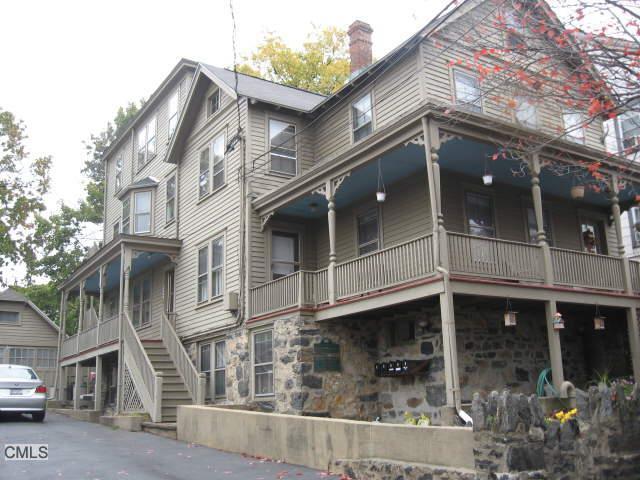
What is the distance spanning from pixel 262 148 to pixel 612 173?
8.95 meters

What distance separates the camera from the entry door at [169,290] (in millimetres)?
21719

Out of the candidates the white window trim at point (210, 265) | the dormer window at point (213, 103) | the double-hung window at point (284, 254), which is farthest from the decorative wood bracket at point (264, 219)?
the dormer window at point (213, 103)

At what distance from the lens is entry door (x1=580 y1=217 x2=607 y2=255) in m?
17.9

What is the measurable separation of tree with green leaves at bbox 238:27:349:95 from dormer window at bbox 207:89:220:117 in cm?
1595

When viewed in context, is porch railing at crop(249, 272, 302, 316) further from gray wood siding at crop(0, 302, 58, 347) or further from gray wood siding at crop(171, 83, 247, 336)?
gray wood siding at crop(0, 302, 58, 347)

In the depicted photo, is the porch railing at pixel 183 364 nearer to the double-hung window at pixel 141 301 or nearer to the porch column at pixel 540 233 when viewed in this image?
the double-hung window at pixel 141 301

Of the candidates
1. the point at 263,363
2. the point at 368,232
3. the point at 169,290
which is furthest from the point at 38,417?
the point at 368,232

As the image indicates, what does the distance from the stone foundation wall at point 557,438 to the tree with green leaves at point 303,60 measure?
30795mm

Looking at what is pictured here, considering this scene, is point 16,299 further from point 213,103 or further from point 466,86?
point 466,86

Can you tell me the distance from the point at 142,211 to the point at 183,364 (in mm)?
7798

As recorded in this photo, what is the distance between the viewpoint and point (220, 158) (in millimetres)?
19734

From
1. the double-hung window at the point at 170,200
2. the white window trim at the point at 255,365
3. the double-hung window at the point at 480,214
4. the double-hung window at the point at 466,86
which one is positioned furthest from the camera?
the double-hung window at the point at 170,200

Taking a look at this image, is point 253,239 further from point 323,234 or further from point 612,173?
point 612,173

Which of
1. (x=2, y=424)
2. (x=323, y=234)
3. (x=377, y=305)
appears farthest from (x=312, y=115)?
(x=2, y=424)
